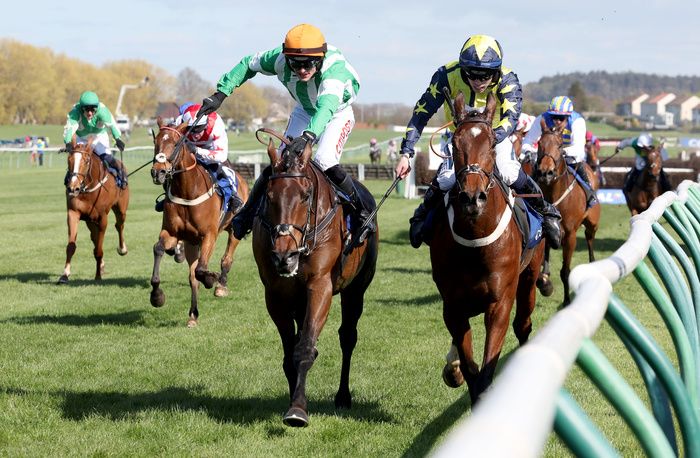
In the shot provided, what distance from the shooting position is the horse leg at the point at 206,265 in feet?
32.2

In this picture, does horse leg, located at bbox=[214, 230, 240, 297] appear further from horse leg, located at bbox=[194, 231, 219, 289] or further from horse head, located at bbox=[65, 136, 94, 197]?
horse head, located at bbox=[65, 136, 94, 197]

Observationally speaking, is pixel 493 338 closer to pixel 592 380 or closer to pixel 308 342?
pixel 308 342

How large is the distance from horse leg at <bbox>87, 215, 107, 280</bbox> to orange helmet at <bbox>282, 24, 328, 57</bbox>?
324 inches

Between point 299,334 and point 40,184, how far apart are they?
34789 mm

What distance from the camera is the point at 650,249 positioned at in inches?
172

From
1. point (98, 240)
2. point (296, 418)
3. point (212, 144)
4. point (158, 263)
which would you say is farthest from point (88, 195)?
Result: point (296, 418)

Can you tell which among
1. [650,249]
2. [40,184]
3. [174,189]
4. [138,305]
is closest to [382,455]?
[650,249]

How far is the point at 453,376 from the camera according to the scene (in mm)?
7023

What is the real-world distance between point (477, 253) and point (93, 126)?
31.6ft

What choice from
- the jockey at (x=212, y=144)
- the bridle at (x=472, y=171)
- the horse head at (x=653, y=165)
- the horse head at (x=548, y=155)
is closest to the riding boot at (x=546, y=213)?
the bridle at (x=472, y=171)

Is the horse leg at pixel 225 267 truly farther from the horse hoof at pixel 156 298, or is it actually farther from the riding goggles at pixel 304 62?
the riding goggles at pixel 304 62

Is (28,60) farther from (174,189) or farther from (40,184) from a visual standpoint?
(174,189)

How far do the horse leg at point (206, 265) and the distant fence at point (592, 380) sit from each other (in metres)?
5.85

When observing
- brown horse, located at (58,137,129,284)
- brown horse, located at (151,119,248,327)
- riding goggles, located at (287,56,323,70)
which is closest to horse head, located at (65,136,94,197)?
brown horse, located at (58,137,129,284)
